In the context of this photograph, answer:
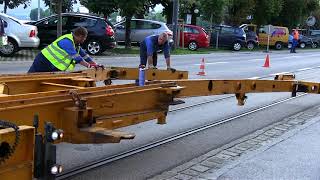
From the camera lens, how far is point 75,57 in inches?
313

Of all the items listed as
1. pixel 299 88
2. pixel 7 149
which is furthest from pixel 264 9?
pixel 7 149

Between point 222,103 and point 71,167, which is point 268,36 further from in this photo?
point 71,167

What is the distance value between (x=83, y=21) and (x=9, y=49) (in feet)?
16.8

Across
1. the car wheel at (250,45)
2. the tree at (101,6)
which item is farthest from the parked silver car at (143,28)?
the car wheel at (250,45)

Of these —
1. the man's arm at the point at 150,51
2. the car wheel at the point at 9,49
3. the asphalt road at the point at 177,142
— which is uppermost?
the man's arm at the point at 150,51

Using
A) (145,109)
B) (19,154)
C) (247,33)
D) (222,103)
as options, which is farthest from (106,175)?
(247,33)

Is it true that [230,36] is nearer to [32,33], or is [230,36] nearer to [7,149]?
[32,33]

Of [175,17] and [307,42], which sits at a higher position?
[175,17]

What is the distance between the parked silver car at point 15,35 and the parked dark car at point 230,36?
2219 cm

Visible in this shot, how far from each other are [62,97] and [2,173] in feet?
4.87

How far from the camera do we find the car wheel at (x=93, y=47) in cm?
2378

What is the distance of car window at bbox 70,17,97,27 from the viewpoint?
24.0 meters

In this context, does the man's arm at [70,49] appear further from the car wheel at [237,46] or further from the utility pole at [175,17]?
the car wheel at [237,46]

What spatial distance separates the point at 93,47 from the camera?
2389 centimetres
